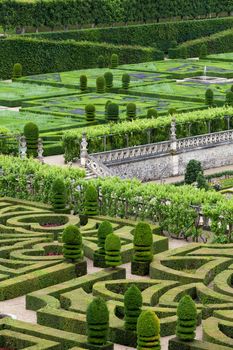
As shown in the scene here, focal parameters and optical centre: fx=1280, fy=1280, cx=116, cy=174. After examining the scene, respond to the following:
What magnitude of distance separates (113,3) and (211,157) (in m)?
48.8

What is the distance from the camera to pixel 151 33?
103 m

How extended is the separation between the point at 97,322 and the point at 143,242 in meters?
7.09

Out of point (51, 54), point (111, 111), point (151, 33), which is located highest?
point (151, 33)

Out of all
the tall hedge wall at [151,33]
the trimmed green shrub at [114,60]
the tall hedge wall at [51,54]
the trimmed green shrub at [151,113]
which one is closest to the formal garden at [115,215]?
the trimmed green shrub at [151,113]

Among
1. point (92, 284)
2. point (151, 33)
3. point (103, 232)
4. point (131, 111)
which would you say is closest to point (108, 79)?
point (131, 111)

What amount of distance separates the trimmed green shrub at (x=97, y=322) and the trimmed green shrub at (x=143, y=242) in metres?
6.74

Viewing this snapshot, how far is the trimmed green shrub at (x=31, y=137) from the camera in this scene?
54.0 metres

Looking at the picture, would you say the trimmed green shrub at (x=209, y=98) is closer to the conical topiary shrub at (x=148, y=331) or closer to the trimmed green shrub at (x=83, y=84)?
the trimmed green shrub at (x=83, y=84)

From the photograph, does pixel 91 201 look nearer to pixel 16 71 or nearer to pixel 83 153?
pixel 83 153

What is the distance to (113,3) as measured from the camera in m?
104

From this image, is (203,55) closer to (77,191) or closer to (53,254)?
(77,191)

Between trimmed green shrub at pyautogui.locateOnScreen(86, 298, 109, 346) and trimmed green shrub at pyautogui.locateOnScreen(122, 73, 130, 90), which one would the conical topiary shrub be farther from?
trimmed green shrub at pyautogui.locateOnScreen(122, 73, 130, 90)

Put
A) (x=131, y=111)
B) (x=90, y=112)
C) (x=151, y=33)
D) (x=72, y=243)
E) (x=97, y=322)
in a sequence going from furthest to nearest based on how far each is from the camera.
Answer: (x=151, y=33) < (x=90, y=112) < (x=131, y=111) < (x=72, y=243) < (x=97, y=322)

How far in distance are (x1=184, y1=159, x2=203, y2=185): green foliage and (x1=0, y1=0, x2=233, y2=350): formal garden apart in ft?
0.28
